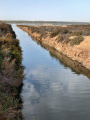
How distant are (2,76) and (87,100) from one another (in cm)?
578

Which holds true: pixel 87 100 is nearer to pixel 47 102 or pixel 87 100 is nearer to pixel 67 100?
pixel 67 100

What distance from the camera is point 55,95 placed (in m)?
15.1

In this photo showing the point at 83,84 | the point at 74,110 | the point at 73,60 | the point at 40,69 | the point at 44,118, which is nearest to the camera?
the point at 44,118

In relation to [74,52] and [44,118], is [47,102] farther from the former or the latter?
[74,52]

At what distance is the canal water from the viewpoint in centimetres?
1202

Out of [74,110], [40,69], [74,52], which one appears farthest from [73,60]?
[74,110]

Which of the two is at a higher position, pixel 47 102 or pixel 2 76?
pixel 2 76

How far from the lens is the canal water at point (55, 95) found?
39.4ft

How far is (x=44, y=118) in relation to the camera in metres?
11.6

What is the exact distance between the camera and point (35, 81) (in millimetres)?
18719

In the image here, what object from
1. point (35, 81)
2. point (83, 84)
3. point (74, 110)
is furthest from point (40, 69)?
point (74, 110)

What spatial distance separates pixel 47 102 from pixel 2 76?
3.48m

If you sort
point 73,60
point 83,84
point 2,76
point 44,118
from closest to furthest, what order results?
1. point 44,118
2. point 2,76
3. point 83,84
4. point 73,60

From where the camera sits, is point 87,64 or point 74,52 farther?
point 74,52
